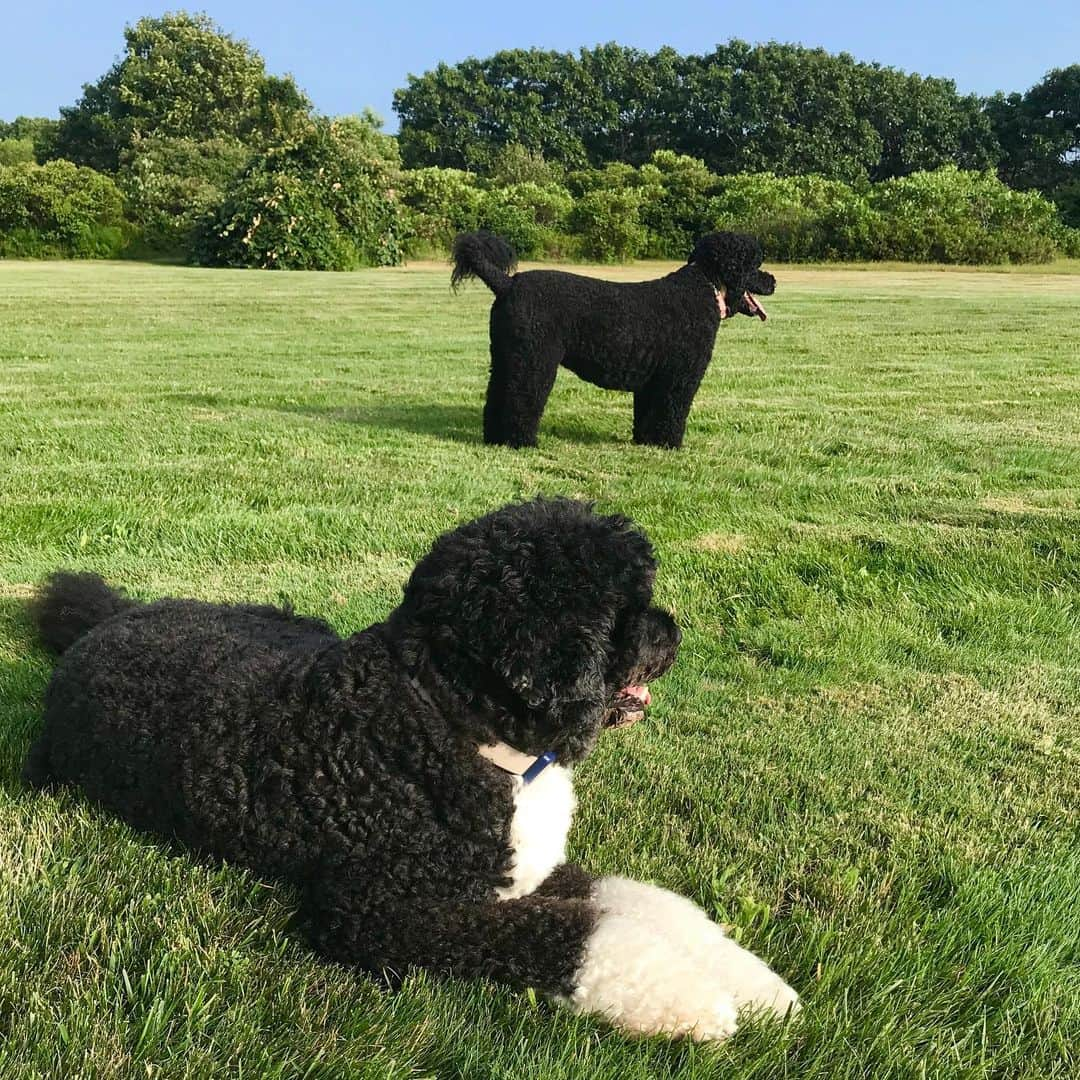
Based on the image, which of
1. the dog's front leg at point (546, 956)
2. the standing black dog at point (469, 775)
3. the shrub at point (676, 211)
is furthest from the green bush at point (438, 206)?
the dog's front leg at point (546, 956)

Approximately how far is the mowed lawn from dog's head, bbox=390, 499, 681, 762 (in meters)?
0.62

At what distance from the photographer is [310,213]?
33.5m

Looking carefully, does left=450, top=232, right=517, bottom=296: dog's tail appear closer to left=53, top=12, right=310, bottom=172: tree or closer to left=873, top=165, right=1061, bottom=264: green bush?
left=873, top=165, right=1061, bottom=264: green bush

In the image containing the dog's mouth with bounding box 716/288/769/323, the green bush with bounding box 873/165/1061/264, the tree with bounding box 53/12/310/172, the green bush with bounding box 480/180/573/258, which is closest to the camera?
the dog's mouth with bounding box 716/288/769/323

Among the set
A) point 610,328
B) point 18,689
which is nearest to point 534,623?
point 18,689

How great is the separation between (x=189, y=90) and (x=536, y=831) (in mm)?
63533

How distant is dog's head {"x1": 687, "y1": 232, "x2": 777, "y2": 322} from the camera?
7973 mm

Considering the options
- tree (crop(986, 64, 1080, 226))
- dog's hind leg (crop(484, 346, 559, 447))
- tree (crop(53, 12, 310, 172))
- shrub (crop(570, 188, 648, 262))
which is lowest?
dog's hind leg (crop(484, 346, 559, 447))

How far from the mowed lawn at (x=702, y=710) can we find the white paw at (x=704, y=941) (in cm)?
8

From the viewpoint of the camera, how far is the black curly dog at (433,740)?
2102mm

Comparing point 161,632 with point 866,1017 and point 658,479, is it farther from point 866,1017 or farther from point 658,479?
point 658,479

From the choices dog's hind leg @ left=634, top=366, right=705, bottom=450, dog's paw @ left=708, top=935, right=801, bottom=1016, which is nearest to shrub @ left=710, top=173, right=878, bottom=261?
dog's hind leg @ left=634, top=366, right=705, bottom=450

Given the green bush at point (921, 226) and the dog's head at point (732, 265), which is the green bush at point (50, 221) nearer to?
the green bush at point (921, 226)

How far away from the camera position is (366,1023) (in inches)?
77.0
